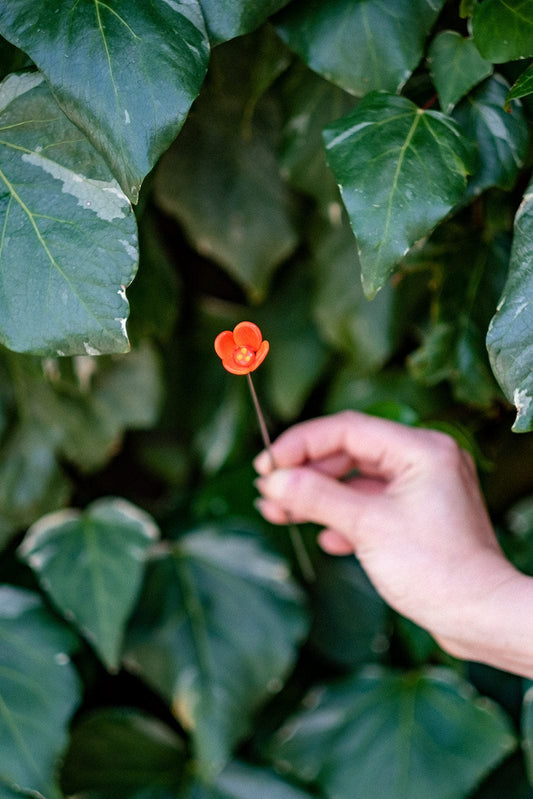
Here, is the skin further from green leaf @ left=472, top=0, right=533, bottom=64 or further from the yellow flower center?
green leaf @ left=472, top=0, right=533, bottom=64

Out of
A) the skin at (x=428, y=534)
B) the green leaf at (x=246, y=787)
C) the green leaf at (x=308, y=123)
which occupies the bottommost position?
the green leaf at (x=246, y=787)

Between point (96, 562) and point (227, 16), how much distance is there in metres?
0.58

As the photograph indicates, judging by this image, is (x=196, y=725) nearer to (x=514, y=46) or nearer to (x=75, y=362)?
(x=75, y=362)

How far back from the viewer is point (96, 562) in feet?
2.57

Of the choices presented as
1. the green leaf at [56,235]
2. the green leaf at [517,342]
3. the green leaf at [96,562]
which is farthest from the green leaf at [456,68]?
the green leaf at [96,562]

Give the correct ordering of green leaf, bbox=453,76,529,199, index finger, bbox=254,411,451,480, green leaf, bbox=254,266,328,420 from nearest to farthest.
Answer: green leaf, bbox=453,76,529,199 → index finger, bbox=254,411,451,480 → green leaf, bbox=254,266,328,420

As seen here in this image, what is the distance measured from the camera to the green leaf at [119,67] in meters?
0.41

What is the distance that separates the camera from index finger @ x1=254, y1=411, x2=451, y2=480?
0.63 m

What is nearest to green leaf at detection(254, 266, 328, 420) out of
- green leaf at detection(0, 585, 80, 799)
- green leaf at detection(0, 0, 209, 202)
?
green leaf at detection(0, 585, 80, 799)

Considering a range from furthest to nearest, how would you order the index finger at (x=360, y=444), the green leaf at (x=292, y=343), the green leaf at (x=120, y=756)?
1. the green leaf at (x=292, y=343)
2. the green leaf at (x=120, y=756)
3. the index finger at (x=360, y=444)

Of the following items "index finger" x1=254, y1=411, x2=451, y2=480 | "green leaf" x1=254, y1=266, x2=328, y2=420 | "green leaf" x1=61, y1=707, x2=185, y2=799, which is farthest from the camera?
"green leaf" x1=254, y1=266, x2=328, y2=420

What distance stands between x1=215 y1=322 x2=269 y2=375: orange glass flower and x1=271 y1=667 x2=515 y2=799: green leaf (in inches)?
22.9

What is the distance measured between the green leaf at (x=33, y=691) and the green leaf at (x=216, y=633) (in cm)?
10

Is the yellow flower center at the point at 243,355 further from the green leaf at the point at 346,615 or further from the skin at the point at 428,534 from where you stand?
the green leaf at the point at 346,615
